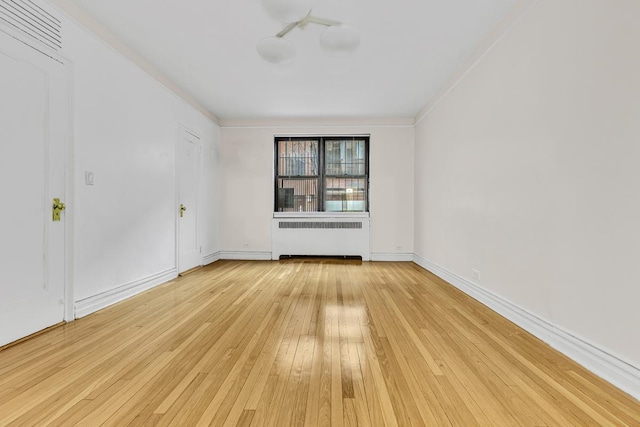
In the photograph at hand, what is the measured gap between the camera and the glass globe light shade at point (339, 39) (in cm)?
241

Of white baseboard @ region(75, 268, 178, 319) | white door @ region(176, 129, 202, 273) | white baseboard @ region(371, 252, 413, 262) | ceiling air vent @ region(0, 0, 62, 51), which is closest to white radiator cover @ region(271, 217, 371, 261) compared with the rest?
white baseboard @ region(371, 252, 413, 262)

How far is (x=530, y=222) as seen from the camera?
2463 mm

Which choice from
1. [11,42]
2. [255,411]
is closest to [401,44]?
[11,42]

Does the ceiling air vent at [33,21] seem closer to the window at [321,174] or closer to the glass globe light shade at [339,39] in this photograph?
the glass globe light shade at [339,39]

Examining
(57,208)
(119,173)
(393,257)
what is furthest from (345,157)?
A: (57,208)

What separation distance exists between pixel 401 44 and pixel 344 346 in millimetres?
3066

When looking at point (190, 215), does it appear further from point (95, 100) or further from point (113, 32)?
point (113, 32)

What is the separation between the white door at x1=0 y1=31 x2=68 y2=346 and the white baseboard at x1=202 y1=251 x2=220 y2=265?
2894mm

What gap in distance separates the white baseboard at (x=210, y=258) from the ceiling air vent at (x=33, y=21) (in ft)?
12.0

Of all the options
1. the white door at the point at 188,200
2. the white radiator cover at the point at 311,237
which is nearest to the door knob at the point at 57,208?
the white door at the point at 188,200

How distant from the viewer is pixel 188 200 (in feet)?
16.1

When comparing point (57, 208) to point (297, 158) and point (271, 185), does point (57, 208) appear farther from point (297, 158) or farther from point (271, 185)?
point (297, 158)

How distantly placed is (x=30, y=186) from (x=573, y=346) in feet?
13.0

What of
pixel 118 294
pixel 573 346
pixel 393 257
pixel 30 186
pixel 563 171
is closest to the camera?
pixel 573 346
